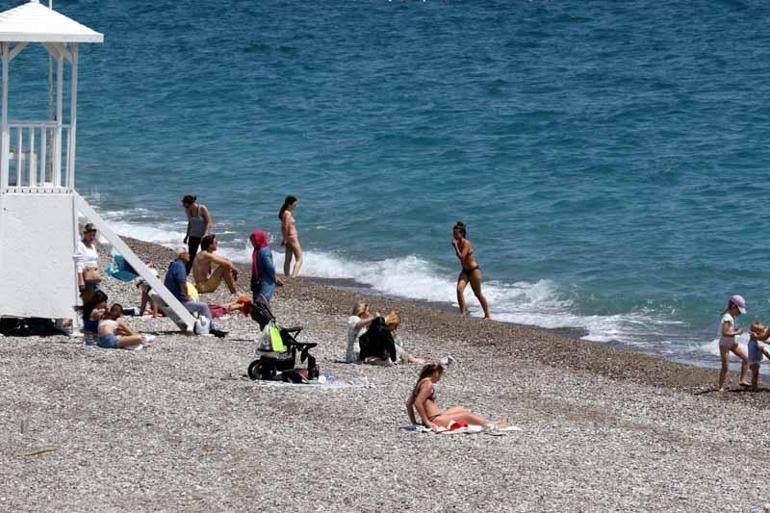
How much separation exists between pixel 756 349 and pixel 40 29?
8.37 metres

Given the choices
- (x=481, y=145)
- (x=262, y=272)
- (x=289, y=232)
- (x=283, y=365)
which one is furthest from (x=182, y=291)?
(x=481, y=145)

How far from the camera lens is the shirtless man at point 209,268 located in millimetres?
17297

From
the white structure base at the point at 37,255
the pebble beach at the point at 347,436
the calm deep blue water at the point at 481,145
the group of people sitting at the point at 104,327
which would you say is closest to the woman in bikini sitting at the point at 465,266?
the calm deep blue water at the point at 481,145

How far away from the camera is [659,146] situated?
3384cm

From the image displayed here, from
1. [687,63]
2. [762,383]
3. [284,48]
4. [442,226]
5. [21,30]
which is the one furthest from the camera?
[284,48]

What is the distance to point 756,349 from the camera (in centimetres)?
1559

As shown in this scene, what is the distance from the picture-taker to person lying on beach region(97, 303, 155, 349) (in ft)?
48.3

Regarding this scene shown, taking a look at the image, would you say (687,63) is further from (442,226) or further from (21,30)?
(21,30)

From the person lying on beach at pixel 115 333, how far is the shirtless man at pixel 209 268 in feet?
8.01

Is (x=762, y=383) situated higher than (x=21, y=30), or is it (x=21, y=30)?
(x=21, y=30)

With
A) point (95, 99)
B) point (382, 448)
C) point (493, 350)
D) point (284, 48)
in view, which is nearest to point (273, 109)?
point (95, 99)

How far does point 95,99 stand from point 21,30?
30031 mm

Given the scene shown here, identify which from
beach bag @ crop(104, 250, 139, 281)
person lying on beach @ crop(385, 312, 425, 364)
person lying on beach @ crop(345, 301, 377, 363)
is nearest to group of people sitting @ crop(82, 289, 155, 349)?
beach bag @ crop(104, 250, 139, 281)

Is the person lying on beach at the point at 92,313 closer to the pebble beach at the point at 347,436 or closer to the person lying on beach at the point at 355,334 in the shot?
the pebble beach at the point at 347,436
